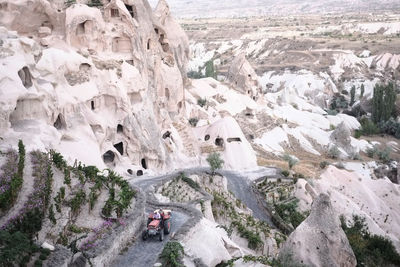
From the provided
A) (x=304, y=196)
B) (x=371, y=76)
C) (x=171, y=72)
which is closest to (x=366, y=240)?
(x=304, y=196)

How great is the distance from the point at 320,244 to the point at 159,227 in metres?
7.28

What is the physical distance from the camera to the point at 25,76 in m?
25.2

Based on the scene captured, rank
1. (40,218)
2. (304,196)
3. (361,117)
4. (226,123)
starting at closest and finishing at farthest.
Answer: (40,218) < (304,196) < (226,123) < (361,117)

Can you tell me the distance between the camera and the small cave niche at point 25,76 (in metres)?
25.0

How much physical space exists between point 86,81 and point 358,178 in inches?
1071

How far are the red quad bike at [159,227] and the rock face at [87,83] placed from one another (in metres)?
9.38

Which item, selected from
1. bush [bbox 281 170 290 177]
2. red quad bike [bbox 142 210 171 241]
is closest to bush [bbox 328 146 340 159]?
bush [bbox 281 170 290 177]

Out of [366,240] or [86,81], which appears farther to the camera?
[86,81]

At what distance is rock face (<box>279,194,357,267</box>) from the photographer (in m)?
18.4

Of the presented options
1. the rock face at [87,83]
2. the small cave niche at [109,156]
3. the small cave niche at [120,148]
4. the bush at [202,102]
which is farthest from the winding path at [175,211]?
the bush at [202,102]

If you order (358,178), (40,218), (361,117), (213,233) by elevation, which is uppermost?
(40,218)

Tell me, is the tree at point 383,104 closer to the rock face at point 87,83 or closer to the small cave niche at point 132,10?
the rock face at point 87,83

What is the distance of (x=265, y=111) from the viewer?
6462 centimetres

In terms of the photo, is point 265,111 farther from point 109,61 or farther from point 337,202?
point 109,61
